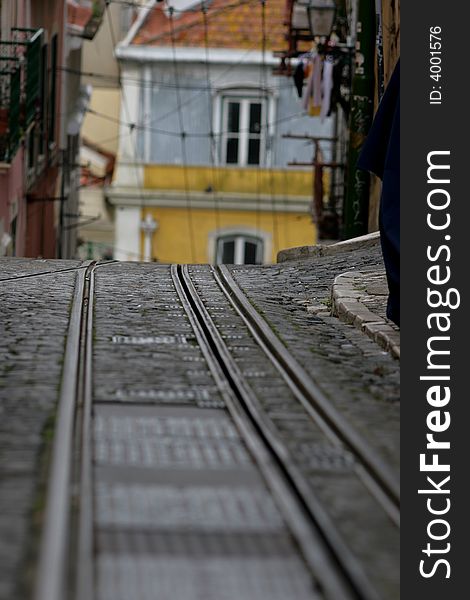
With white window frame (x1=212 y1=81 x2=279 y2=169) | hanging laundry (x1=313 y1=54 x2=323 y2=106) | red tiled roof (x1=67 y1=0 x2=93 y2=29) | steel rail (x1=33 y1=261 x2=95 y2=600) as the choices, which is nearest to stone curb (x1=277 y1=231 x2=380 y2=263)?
hanging laundry (x1=313 y1=54 x2=323 y2=106)

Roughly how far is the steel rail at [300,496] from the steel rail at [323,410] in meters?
0.27

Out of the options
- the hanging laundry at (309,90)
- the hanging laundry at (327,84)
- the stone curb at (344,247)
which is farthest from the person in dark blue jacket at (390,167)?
the hanging laundry at (309,90)

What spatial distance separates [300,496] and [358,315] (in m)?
4.71

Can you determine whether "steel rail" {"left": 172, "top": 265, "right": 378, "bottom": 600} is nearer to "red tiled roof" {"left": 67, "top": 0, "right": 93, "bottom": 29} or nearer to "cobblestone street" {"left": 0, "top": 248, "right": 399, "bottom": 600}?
"cobblestone street" {"left": 0, "top": 248, "right": 399, "bottom": 600}

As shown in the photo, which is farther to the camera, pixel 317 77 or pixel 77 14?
pixel 77 14

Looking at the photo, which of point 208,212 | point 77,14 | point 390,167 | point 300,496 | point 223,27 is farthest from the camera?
point 77,14

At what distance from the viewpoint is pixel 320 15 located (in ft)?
62.1

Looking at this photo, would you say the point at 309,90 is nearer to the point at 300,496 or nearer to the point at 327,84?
the point at 327,84

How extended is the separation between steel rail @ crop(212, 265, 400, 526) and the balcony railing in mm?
7450

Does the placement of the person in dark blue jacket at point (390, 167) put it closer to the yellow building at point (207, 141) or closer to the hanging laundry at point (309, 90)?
the hanging laundry at point (309, 90)

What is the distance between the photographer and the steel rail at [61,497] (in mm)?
4279

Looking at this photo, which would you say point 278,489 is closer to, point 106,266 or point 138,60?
point 106,266

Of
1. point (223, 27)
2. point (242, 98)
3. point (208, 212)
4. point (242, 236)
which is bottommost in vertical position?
point (242, 236)

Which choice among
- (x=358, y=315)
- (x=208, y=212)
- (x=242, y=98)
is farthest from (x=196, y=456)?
(x=208, y=212)
